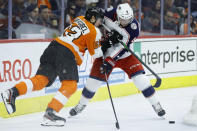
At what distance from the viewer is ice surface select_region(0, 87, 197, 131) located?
4.38 m

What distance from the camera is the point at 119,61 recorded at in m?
4.91

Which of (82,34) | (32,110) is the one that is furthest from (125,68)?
(32,110)

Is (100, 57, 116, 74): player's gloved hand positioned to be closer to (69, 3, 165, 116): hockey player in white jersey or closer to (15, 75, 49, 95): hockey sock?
(69, 3, 165, 116): hockey player in white jersey

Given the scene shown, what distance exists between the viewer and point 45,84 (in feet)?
14.0

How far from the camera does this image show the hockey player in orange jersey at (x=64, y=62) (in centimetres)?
420

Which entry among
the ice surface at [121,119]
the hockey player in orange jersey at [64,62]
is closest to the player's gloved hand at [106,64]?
the hockey player in orange jersey at [64,62]

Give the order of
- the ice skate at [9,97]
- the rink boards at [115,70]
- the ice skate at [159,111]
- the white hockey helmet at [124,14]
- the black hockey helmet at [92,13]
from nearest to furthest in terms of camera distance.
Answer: the ice skate at [9,97] → the black hockey helmet at [92,13] → the white hockey helmet at [124,14] → the ice skate at [159,111] → the rink boards at [115,70]

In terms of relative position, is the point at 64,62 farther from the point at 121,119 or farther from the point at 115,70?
the point at 115,70

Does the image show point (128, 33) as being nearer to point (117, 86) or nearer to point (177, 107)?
point (177, 107)

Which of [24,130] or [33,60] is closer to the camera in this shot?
[24,130]

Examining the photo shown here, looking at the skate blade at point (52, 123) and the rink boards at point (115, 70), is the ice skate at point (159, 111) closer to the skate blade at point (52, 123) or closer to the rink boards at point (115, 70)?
the skate blade at point (52, 123)

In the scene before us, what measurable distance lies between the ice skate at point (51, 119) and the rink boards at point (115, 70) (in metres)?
0.83

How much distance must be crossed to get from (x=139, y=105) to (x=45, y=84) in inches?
73.1

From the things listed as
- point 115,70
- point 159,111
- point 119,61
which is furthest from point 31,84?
point 115,70
